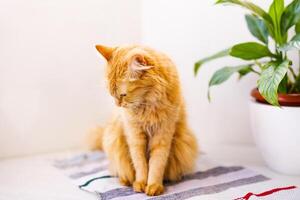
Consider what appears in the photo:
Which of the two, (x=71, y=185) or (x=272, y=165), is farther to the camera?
(x=272, y=165)

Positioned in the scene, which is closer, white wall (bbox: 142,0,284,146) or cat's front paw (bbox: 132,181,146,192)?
cat's front paw (bbox: 132,181,146,192)

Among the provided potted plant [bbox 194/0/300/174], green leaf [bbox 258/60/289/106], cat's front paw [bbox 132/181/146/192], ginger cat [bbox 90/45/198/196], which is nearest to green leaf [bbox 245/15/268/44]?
potted plant [bbox 194/0/300/174]

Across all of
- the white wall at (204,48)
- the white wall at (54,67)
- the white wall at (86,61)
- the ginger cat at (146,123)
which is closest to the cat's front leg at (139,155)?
the ginger cat at (146,123)

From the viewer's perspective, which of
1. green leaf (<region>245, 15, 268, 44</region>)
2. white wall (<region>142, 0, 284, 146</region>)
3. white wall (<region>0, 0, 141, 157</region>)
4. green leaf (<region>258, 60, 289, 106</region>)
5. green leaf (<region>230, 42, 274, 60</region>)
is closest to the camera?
green leaf (<region>258, 60, 289, 106</region>)

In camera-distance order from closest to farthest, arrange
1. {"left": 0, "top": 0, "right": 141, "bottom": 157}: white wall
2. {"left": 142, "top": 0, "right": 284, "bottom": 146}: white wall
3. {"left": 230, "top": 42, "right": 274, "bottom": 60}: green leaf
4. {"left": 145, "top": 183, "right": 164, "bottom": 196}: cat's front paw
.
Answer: {"left": 145, "top": 183, "right": 164, "bottom": 196}: cat's front paw < {"left": 230, "top": 42, "right": 274, "bottom": 60}: green leaf < {"left": 0, "top": 0, "right": 141, "bottom": 157}: white wall < {"left": 142, "top": 0, "right": 284, "bottom": 146}: white wall

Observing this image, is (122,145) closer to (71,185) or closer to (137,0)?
(71,185)

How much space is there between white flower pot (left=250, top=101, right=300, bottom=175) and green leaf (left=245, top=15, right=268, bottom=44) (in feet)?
0.88

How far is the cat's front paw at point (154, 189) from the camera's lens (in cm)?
134

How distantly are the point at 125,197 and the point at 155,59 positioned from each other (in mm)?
497

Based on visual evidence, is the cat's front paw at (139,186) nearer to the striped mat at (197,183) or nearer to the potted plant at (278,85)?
the striped mat at (197,183)

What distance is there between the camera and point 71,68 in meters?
1.82

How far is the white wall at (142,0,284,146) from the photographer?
1.81m

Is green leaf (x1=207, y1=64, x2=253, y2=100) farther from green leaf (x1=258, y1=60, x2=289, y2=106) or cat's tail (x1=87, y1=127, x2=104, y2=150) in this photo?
cat's tail (x1=87, y1=127, x2=104, y2=150)

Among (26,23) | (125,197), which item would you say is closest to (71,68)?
(26,23)
